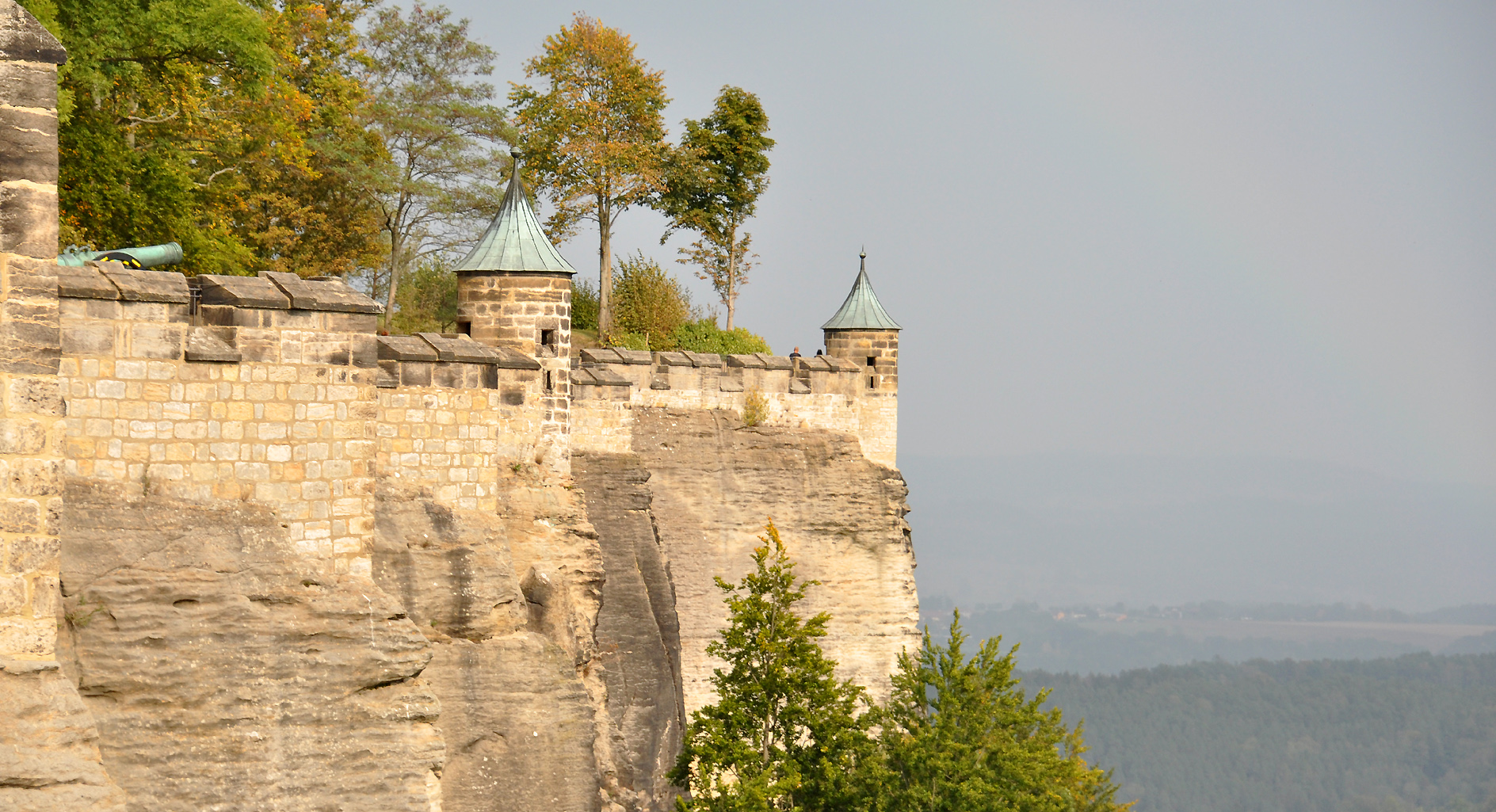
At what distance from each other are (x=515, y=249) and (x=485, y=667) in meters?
6.83

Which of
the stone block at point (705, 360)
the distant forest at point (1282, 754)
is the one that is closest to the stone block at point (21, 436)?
the stone block at point (705, 360)

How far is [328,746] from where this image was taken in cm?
1261

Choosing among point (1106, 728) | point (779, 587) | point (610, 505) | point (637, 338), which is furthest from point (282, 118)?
point (1106, 728)

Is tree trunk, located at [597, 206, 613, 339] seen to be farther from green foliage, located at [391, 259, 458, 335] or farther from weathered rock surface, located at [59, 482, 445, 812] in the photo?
weathered rock surface, located at [59, 482, 445, 812]

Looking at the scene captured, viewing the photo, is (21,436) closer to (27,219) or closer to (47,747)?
(27,219)

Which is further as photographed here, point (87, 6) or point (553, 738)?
point (87, 6)

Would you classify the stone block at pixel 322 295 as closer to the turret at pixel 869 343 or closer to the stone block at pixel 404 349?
the stone block at pixel 404 349

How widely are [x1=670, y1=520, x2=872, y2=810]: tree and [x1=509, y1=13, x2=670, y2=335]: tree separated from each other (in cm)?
1412

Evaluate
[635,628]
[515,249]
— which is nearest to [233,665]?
[515,249]

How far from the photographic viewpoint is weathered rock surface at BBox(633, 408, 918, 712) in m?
27.9

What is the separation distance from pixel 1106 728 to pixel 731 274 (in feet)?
517

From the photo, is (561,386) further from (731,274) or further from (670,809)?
(731,274)

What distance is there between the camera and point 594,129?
1384 inches

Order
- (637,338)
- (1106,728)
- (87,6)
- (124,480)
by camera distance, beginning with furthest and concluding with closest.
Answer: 1. (1106,728)
2. (637,338)
3. (87,6)
4. (124,480)
